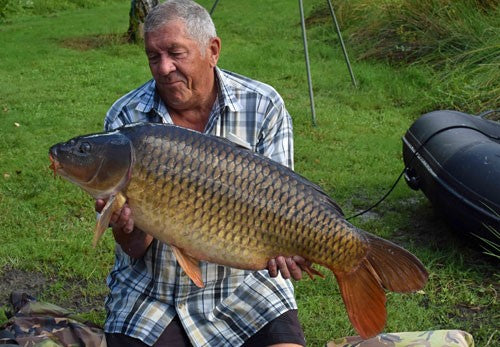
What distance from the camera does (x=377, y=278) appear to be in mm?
2621

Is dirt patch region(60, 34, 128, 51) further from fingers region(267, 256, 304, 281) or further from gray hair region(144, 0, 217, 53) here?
fingers region(267, 256, 304, 281)

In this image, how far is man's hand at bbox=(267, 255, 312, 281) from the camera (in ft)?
8.53

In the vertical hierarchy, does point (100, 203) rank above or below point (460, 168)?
above

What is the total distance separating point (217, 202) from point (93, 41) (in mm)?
10030

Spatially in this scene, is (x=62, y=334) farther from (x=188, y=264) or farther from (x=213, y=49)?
(x=213, y=49)

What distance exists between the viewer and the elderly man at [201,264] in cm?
286

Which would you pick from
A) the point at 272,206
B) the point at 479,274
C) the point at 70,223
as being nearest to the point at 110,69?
the point at 70,223

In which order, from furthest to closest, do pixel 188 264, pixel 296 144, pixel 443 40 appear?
pixel 443 40 < pixel 296 144 < pixel 188 264

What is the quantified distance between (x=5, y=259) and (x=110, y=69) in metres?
5.66

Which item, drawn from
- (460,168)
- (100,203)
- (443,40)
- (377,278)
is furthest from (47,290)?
(443,40)

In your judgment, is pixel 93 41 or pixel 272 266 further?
pixel 93 41

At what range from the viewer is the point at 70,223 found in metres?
5.27

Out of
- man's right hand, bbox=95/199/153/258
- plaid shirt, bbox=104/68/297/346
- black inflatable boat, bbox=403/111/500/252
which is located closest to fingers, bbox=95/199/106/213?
man's right hand, bbox=95/199/153/258

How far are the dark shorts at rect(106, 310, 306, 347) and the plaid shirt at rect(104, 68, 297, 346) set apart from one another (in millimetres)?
23
